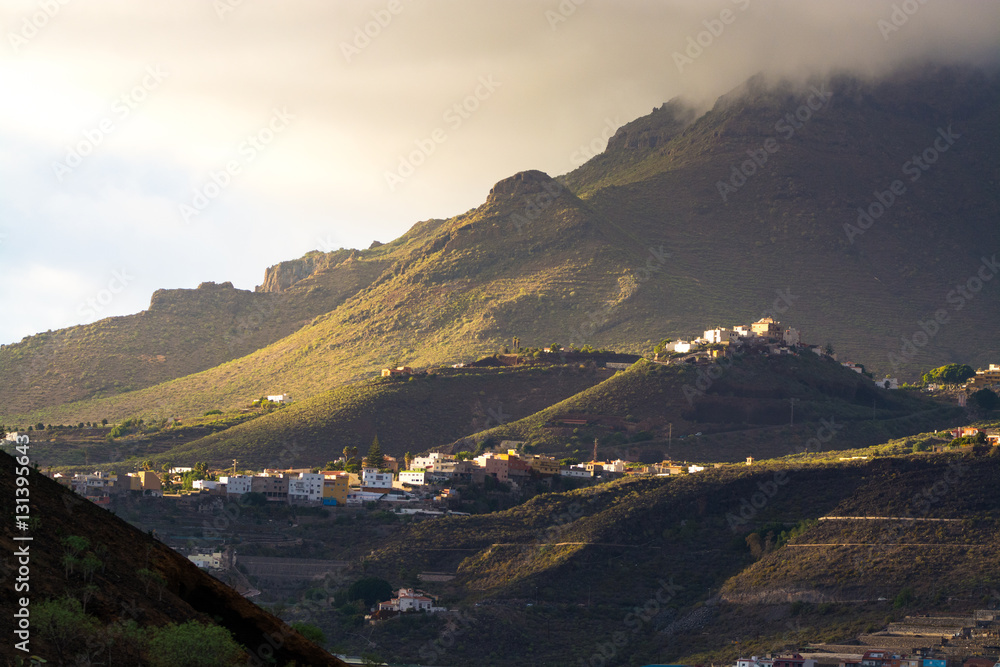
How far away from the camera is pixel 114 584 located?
27.3 m

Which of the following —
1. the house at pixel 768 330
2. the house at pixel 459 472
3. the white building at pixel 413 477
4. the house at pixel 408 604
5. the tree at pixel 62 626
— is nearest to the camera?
the tree at pixel 62 626

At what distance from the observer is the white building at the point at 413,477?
→ 103375mm

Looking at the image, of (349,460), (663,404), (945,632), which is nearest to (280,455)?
(349,460)

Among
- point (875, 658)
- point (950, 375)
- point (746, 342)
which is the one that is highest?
point (746, 342)

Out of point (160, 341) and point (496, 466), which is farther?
point (160, 341)

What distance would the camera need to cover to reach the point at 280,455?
116 metres

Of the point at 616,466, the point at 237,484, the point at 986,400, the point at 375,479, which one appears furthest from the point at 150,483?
the point at 986,400

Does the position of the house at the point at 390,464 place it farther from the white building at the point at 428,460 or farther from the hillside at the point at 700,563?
the hillside at the point at 700,563

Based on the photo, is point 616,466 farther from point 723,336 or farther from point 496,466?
point 723,336

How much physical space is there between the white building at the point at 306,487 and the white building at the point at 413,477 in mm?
6457

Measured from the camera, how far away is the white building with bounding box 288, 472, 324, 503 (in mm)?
98062

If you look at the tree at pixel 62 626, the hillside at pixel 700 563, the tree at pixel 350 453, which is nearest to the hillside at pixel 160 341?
the tree at pixel 350 453

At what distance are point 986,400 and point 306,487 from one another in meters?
55.9

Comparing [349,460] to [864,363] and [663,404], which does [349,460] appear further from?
[864,363]
